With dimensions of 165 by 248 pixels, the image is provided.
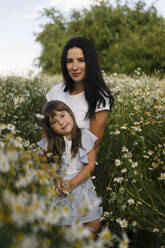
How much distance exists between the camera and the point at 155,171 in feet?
8.60

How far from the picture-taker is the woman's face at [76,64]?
2.67m

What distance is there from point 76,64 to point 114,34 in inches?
698

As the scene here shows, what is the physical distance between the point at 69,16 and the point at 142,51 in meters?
7.99

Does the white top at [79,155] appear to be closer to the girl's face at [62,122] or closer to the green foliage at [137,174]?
the girl's face at [62,122]

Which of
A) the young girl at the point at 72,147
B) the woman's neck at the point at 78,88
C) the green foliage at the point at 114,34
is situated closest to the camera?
the young girl at the point at 72,147

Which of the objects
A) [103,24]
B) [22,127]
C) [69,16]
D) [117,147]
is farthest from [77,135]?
[69,16]

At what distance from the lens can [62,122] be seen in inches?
90.0

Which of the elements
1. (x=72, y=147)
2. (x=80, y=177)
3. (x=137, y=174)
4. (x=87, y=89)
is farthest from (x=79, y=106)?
(x=137, y=174)

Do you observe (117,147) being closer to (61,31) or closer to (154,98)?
(154,98)

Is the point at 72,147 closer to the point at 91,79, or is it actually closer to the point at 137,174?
the point at 137,174

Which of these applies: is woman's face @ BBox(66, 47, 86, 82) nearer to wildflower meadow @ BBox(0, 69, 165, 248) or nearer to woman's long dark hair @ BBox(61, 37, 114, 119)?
woman's long dark hair @ BBox(61, 37, 114, 119)

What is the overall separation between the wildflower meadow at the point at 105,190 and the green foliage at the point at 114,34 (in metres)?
12.1

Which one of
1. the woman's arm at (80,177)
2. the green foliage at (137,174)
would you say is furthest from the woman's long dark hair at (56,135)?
the green foliage at (137,174)

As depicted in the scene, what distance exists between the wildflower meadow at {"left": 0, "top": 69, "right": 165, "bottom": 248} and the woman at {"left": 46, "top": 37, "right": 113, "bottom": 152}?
0.86 ft
